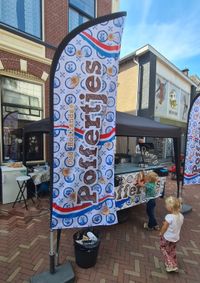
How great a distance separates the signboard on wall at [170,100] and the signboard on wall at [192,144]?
6424 mm

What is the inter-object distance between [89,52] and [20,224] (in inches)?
145

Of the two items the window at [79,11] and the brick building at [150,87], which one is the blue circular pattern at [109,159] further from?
the brick building at [150,87]

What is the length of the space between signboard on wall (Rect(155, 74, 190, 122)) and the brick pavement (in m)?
8.18

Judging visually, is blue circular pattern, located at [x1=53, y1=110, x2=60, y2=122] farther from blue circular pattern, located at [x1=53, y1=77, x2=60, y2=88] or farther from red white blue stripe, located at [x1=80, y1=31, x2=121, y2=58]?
red white blue stripe, located at [x1=80, y1=31, x2=121, y2=58]

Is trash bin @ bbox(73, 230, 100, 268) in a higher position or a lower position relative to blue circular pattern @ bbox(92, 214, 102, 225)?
lower

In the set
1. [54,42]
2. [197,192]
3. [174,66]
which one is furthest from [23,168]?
[174,66]

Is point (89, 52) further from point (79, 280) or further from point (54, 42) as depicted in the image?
point (54, 42)

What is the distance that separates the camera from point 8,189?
5164 millimetres

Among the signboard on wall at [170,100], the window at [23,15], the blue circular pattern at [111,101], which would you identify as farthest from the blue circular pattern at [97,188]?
the signboard on wall at [170,100]

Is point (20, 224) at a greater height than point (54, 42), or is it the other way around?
point (54, 42)

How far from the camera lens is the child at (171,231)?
267 centimetres

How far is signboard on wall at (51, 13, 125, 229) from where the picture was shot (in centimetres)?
228

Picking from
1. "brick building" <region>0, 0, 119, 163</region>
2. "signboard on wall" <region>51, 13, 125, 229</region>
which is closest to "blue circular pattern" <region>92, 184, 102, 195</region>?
"signboard on wall" <region>51, 13, 125, 229</region>

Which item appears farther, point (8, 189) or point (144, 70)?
point (144, 70)
